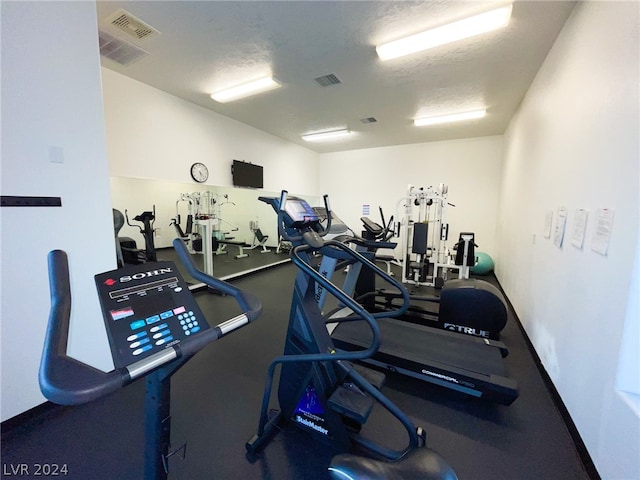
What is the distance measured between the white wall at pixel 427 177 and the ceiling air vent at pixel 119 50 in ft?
18.0

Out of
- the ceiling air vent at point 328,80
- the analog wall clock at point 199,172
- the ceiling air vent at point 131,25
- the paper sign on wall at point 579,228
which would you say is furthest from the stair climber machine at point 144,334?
the analog wall clock at point 199,172

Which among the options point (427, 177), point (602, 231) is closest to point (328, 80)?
point (602, 231)

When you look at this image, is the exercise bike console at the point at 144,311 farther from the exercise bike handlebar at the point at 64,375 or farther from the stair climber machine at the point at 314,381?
the stair climber machine at the point at 314,381

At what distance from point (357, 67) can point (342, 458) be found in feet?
11.7

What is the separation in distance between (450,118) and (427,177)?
2.08 metres

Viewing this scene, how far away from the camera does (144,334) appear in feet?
2.53

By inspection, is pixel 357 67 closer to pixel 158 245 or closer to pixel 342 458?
pixel 342 458

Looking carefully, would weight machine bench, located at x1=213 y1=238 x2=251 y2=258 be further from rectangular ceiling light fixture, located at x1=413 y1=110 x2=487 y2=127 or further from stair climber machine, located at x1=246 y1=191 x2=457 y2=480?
rectangular ceiling light fixture, located at x1=413 y1=110 x2=487 y2=127

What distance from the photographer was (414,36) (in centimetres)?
250

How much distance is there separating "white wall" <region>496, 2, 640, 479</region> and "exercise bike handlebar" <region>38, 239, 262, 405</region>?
1866mm

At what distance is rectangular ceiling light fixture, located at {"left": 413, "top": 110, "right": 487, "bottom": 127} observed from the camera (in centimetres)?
456

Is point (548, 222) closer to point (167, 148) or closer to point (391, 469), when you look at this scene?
point (391, 469)

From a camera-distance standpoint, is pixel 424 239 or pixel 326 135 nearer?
pixel 424 239

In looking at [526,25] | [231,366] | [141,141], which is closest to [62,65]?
[141,141]
